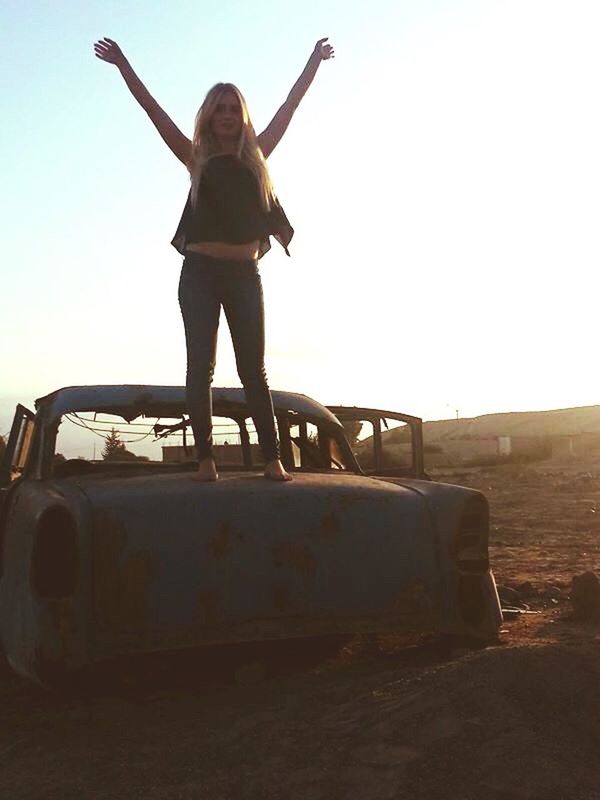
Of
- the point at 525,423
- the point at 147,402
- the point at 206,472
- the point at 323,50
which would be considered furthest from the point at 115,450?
the point at 525,423

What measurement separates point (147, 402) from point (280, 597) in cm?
168

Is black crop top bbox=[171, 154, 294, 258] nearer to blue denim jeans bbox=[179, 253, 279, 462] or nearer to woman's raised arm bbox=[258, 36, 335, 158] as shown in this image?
blue denim jeans bbox=[179, 253, 279, 462]

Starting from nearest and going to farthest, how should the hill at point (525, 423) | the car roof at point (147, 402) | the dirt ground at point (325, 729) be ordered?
the dirt ground at point (325, 729)
the car roof at point (147, 402)
the hill at point (525, 423)

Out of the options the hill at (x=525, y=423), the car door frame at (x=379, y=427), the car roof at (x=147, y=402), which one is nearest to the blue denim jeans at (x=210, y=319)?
the car roof at (x=147, y=402)

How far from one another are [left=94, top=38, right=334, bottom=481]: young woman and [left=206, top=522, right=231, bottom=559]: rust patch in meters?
0.36

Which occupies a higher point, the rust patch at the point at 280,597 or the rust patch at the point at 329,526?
the rust patch at the point at 329,526

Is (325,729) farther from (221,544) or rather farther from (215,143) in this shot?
(215,143)

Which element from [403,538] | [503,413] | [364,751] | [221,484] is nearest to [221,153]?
[221,484]

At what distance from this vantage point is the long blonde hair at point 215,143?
406 centimetres

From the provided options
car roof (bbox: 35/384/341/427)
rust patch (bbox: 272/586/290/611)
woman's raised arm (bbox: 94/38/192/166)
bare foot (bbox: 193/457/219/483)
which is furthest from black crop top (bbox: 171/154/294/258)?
rust patch (bbox: 272/586/290/611)

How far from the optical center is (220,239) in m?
4.09

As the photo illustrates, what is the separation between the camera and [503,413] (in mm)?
121188

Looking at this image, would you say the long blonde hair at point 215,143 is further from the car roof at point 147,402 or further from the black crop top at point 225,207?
the car roof at point 147,402

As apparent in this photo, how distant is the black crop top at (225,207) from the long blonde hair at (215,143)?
0.08 feet
